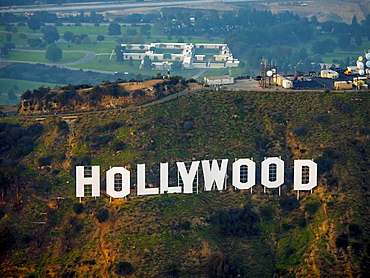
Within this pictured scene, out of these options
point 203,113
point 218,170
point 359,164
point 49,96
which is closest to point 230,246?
point 218,170

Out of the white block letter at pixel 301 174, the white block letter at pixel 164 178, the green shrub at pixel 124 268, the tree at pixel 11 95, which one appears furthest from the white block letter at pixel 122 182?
the tree at pixel 11 95

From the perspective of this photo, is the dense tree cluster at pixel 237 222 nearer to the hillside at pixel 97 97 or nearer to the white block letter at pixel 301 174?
the white block letter at pixel 301 174

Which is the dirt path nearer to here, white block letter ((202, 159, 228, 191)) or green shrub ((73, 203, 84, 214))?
green shrub ((73, 203, 84, 214))

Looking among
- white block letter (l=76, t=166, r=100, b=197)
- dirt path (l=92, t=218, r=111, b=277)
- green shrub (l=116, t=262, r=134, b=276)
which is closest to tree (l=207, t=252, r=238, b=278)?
green shrub (l=116, t=262, r=134, b=276)

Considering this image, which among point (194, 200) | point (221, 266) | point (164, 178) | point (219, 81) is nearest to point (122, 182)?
point (164, 178)

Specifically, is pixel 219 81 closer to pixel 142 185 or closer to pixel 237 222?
pixel 142 185

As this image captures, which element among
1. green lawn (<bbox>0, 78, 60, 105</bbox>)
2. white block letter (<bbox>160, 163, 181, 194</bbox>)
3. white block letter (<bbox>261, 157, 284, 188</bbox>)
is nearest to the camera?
white block letter (<bbox>160, 163, 181, 194</bbox>)

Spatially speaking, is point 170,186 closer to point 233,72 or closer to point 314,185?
point 314,185
